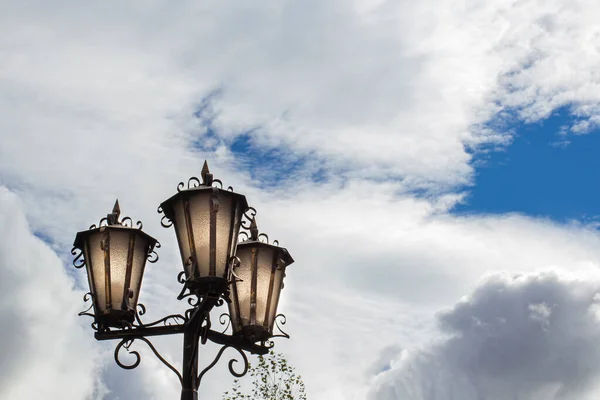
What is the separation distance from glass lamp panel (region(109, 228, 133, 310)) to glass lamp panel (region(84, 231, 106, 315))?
0.07 meters

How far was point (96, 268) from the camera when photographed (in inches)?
240

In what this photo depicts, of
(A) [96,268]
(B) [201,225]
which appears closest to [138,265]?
A: (A) [96,268]

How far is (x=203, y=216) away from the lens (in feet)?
18.8

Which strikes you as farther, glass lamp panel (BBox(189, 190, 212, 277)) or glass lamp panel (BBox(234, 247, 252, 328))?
glass lamp panel (BBox(234, 247, 252, 328))

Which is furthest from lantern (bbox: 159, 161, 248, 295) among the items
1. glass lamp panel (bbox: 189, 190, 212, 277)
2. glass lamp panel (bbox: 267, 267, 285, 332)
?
glass lamp panel (bbox: 267, 267, 285, 332)

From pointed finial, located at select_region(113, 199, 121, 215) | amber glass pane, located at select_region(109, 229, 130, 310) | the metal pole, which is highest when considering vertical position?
pointed finial, located at select_region(113, 199, 121, 215)

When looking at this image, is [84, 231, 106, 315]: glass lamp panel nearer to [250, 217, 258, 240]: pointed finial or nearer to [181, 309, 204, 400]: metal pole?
[181, 309, 204, 400]: metal pole

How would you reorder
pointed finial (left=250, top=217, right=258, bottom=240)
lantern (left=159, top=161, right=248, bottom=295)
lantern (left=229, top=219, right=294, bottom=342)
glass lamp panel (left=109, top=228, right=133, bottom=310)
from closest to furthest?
lantern (left=159, top=161, right=248, bottom=295) → glass lamp panel (left=109, top=228, right=133, bottom=310) → lantern (left=229, top=219, right=294, bottom=342) → pointed finial (left=250, top=217, right=258, bottom=240)

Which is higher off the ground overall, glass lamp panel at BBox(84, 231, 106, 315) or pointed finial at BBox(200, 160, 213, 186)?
pointed finial at BBox(200, 160, 213, 186)

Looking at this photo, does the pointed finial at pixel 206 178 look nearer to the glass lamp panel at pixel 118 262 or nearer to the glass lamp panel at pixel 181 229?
the glass lamp panel at pixel 181 229

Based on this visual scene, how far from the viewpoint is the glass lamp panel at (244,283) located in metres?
6.30

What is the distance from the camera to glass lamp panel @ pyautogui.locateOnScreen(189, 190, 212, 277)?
5645mm

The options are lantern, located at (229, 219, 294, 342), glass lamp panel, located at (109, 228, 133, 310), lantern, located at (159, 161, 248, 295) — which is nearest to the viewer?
lantern, located at (159, 161, 248, 295)

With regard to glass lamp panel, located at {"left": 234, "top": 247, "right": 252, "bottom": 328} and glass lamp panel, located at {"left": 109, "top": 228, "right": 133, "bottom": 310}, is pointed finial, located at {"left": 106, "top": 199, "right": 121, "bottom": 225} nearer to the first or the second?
glass lamp panel, located at {"left": 109, "top": 228, "right": 133, "bottom": 310}
